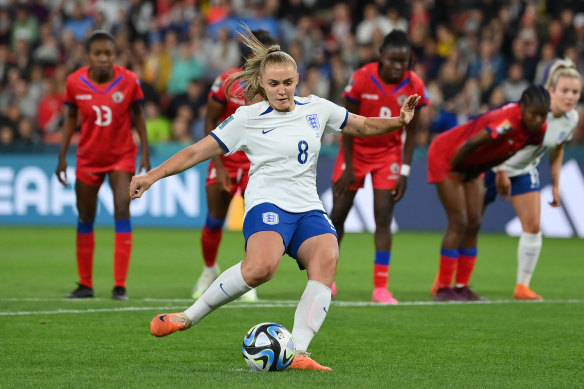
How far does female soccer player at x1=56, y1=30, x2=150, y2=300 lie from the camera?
9.85 meters

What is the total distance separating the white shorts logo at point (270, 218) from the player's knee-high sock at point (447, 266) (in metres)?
4.09

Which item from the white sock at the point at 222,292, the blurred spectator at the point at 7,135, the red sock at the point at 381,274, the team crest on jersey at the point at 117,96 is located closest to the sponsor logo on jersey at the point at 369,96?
the red sock at the point at 381,274

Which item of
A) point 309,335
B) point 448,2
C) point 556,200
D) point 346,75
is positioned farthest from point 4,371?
point 448,2

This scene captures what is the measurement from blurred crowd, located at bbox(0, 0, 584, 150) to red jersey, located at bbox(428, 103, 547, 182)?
7.41m

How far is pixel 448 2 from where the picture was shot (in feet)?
72.7

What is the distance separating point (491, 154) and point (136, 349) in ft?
14.1

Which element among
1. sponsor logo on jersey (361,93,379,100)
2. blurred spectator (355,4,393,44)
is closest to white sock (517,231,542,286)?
sponsor logo on jersey (361,93,379,100)

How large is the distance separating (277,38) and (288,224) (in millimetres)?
15435

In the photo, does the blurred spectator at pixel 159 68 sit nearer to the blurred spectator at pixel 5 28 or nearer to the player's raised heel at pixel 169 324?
the blurred spectator at pixel 5 28

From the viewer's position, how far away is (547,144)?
10.3 metres

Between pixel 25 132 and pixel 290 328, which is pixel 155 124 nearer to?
pixel 25 132

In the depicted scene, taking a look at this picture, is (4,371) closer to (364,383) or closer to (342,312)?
(364,383)

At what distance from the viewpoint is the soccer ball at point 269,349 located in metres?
6.07

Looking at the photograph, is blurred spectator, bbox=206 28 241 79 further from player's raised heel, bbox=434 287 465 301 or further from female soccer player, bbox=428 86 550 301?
player's raised heel, bbox=434 287 465 301
